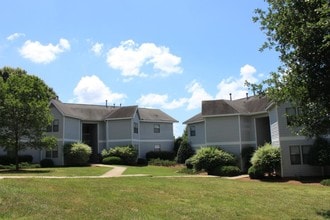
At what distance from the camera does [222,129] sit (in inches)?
1608

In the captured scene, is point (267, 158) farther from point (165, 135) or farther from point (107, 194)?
point (165, 135)

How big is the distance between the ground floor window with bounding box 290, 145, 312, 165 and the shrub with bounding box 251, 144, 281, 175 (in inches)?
42.7

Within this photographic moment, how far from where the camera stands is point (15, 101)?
31.3m

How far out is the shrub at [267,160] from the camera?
31938 mm

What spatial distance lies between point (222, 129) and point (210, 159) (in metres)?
6.15

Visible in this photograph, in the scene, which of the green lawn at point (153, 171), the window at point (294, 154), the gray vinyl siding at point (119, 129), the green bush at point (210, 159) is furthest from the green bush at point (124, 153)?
the window at point (294, 154)

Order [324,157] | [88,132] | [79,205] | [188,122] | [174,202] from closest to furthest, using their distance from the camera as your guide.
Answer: [79,205] → [174,202] → [324,157] → [188,122] → [88,132]

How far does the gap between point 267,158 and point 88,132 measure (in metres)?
28.9

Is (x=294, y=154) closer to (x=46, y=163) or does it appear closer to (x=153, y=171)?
(x=153, y=171)

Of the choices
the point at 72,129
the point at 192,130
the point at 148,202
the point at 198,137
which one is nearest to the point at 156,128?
the point at 192,130

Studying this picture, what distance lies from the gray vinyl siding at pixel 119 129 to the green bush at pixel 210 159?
16.8 metres

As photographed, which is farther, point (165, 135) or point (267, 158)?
point (165, 135)

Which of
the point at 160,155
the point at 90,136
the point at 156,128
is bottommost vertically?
the point at 160,155

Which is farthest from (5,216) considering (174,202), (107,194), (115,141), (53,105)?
(115,141)
